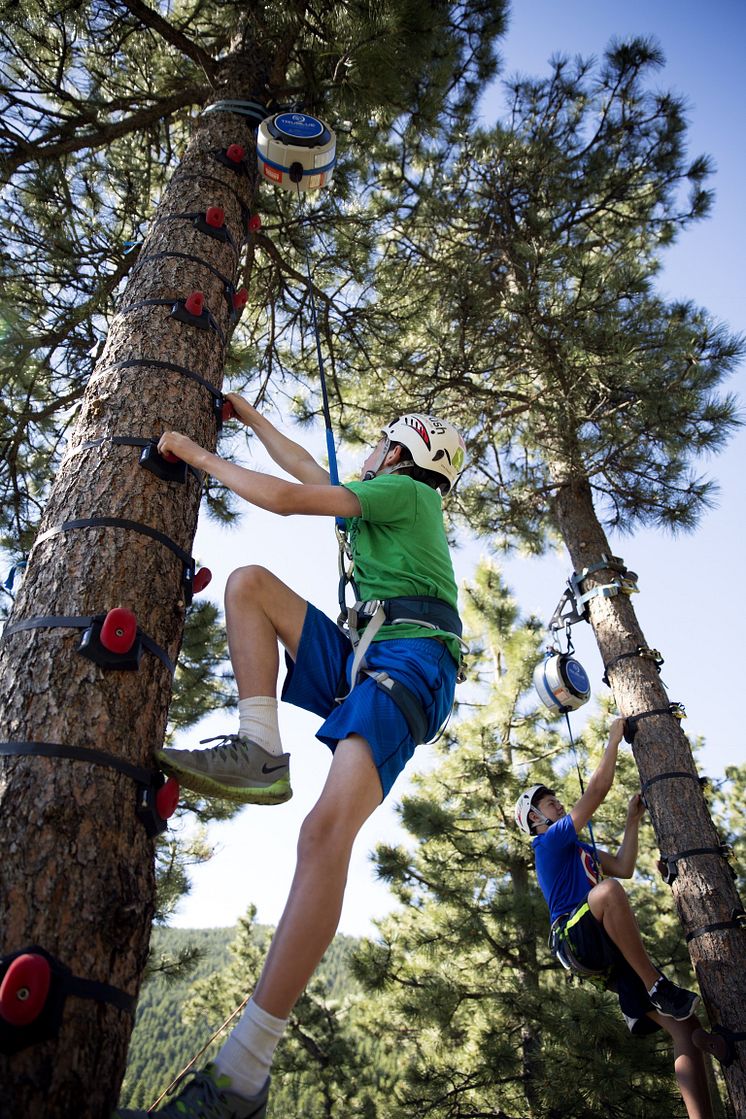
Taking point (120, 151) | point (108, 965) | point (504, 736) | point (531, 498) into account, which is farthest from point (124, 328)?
point (504, 736)

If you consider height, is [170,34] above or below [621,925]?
above

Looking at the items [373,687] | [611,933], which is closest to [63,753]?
[373,687]

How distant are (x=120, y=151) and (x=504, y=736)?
744 cm

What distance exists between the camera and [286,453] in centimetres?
283

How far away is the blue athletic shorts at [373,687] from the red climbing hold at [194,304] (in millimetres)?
1138

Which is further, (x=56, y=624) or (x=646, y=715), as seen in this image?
(x=646, y=715)

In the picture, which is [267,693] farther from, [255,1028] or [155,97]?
[155,97]

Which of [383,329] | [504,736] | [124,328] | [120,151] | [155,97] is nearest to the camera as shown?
[124,328]

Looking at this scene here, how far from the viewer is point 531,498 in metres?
6.74

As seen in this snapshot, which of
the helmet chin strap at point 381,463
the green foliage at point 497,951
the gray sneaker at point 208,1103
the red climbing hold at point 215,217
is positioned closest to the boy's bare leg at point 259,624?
the helmet chin strap at point 381,463

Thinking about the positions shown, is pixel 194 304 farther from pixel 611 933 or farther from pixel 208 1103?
pixel 611 933

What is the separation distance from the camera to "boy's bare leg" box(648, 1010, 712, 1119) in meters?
3.56

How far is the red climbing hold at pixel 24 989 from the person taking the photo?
4.00ft

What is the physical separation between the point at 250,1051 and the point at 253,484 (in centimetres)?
137
